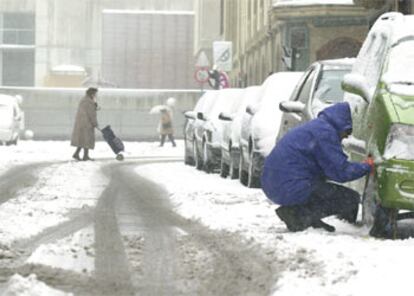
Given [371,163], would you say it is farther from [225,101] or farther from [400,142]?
[225,101]

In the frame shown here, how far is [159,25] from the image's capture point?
78.6m

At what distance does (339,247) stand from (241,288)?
1482mm

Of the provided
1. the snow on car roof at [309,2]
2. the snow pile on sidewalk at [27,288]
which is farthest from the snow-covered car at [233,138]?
the snow pile on sidewalk at [27,288]

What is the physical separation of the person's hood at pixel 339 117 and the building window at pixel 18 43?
2912 inches

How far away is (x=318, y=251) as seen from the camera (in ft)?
28.8

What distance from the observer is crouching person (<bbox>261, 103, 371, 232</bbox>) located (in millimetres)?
10109

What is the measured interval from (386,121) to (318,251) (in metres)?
1.31

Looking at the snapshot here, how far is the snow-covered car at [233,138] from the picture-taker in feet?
65.4

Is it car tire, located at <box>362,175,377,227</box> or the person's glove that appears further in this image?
car tire, located at <box>362,175,377,227</box>

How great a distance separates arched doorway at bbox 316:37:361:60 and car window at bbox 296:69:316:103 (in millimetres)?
19242

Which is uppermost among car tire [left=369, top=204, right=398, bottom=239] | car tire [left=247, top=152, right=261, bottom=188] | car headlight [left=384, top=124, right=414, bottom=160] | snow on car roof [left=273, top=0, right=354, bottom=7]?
snow on car roof [left=273, top=0, right=354, bottom=7]

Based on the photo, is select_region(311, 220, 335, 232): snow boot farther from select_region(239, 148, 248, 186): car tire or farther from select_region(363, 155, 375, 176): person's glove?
select_region(239, 148, 248, 186): car tire

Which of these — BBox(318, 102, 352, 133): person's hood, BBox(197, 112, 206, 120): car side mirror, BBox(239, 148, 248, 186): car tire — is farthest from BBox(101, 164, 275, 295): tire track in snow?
BBox(197, 112, 206, 120): car side mirror

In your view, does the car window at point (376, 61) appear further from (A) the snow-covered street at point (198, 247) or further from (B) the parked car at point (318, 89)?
(B) the parked car at point (318, 89)
